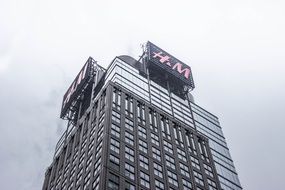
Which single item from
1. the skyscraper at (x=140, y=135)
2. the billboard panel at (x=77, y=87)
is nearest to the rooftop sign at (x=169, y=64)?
the skyscraper at (x=140, y=135)

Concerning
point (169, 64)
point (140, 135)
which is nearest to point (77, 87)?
point (169, 64)

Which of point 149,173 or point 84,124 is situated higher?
point 84,124

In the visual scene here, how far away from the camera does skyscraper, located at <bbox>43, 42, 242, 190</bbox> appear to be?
8644cm

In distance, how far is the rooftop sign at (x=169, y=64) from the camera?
139375mm

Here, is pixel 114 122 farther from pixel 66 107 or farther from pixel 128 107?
pixel 66 107

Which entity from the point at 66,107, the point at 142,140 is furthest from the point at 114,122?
the point at 66,107

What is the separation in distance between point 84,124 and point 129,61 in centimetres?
2843

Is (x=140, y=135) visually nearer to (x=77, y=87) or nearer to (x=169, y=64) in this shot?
(x=77, y=87)

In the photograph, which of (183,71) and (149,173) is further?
(183,71)

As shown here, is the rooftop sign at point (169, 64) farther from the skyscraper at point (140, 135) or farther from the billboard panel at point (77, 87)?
the billboard panel at point (77, 87)

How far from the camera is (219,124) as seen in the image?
463 feet

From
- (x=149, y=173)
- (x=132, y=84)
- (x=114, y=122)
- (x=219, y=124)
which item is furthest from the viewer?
(x=219, y=124)

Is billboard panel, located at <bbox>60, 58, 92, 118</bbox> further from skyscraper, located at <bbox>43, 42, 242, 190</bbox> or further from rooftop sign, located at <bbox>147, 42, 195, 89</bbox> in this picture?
rooftop sign, located at <bbox>147, 42, 195, 89</bbox>

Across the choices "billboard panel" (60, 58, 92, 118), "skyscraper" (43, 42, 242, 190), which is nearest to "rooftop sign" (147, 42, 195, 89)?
"skyscraper" (43, 42, 242, 190)
